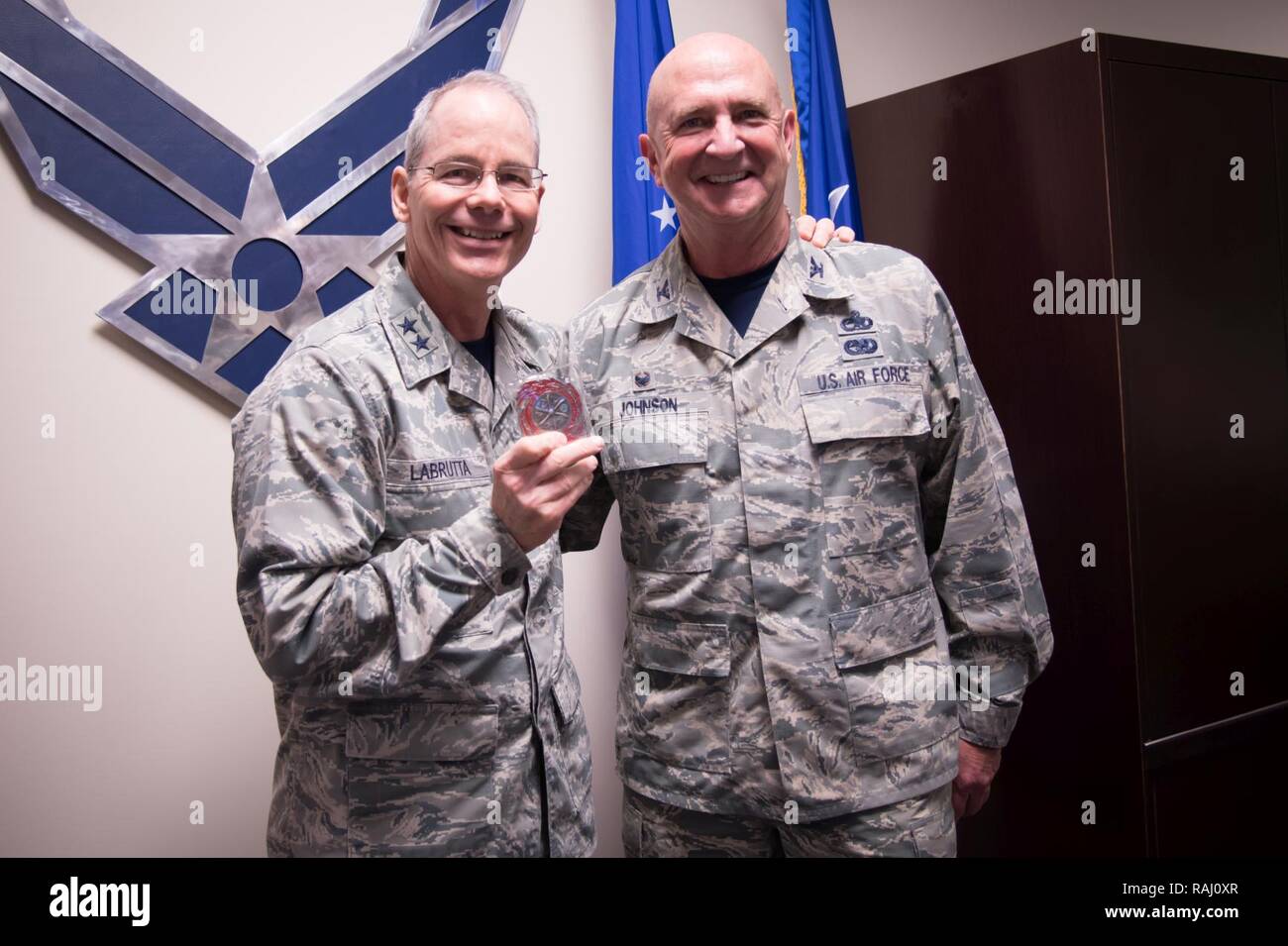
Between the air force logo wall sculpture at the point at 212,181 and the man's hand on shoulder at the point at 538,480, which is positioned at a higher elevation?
the air force logo wall sculpture at the point at 212,181

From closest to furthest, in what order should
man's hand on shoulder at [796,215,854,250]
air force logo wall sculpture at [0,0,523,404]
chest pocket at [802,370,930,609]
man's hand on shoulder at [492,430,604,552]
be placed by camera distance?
man's hand on shoulder at [492,430,604,552] → chest pocket at [802,370,930,609] → man's hand on shoulder at [796,215,854,250] → air force logo wall sculpture at [0,0,523,404]

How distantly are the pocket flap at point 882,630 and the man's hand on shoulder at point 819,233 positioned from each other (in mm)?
649

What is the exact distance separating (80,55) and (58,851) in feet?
5.92

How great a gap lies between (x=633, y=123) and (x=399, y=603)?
1.68 m

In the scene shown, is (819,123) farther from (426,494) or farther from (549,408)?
(426,494)

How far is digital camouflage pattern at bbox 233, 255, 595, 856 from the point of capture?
1.25 metres

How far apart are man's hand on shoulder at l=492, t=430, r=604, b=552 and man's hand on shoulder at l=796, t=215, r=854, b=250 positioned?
68cm

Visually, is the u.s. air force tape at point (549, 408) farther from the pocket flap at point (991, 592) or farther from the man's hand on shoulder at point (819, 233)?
the pocket flap at point (991, 592)

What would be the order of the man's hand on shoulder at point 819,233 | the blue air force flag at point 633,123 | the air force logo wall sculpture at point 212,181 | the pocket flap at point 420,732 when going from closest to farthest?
1. the pocket flap at point 420,732
2. the man's hand on shoulder at point 819,233
3. the air force logo wall sculpture at point 212,181
4. the blue air force flag at point 633,123

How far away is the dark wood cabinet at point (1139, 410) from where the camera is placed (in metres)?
2.14

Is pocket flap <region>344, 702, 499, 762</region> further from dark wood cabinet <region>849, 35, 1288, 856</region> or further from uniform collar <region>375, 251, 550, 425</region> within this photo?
dark wood cabinet <region>849, 35, 1288, 856</region>

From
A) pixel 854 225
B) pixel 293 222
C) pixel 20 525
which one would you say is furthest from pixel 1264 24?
pixel 20 525
